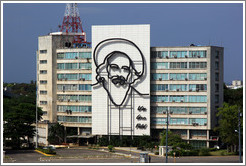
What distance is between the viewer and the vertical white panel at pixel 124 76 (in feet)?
317

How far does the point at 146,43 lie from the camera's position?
96.4 m

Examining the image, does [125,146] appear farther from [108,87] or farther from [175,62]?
[175,62]

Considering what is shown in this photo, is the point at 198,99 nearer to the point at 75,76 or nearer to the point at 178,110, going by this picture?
the point at 178,110

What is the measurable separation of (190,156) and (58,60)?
1403 inches

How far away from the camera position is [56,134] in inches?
4058

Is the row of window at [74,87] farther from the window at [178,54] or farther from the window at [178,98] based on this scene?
the window at [178,54]

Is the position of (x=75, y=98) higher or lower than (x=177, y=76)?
lower

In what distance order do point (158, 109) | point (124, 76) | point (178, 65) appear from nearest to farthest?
1. point (124, 76)
2. point (178, 65)
3. point (158, 109)

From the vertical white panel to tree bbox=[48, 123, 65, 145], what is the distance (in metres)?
8.58

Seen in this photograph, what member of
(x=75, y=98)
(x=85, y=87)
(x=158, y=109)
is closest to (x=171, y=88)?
(x=158, y=109)

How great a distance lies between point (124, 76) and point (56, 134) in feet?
59.9

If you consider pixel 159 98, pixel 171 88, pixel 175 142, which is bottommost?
pixel 175 142

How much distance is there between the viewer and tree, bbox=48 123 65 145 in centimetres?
10231

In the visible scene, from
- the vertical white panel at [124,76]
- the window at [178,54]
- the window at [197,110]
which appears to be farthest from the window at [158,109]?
the window at [178,54]
